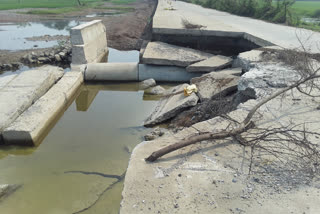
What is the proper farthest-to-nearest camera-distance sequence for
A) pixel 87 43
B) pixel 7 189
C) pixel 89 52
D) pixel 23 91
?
pixel 89 52 < pixel 87 43 < pixel 23 91 < pixel 7 189

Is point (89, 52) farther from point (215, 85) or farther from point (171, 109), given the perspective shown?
point (215, 85)

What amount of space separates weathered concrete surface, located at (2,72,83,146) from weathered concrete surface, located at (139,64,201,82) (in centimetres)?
238

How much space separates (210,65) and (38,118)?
4919 mm

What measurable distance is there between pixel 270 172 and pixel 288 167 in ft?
0.70

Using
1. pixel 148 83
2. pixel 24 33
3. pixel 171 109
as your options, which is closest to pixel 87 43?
pixel 148 83

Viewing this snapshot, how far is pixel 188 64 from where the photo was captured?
25.4 ft

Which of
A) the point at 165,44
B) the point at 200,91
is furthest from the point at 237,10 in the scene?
the point at 200,91

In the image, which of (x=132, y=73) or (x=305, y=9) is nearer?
(x=132, y=73)

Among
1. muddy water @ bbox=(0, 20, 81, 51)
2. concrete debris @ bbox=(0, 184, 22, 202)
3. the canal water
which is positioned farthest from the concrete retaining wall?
muddy water @ bbox=(0, 20, 81, 51)

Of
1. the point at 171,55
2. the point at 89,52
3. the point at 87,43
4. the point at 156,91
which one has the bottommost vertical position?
the point at 156,91

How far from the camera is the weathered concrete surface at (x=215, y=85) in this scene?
5.52 meters

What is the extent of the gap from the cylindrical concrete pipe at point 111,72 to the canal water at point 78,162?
160cm

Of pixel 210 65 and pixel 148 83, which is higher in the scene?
pixel 210 65

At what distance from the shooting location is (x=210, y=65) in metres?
7.37
